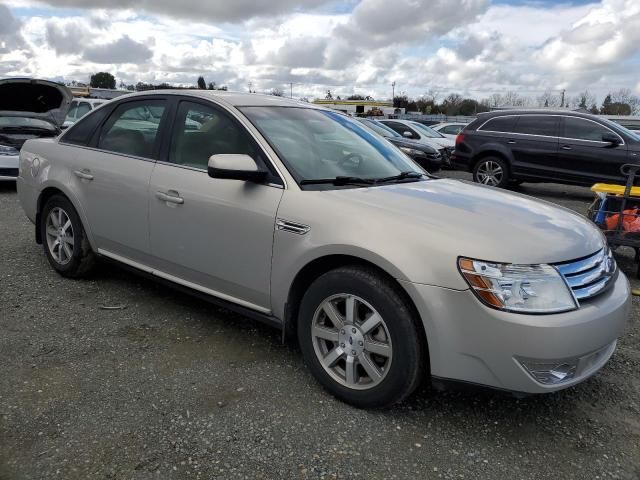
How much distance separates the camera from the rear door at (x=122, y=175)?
12.5 feet

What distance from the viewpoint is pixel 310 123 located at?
146 inches

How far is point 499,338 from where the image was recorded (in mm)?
2373

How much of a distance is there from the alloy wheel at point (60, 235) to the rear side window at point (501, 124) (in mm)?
8954

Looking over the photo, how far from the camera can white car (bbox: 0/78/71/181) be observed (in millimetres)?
9062

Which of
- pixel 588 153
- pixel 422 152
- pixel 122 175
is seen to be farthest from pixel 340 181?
pixel 422 152

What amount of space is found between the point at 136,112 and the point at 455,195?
98.2 inches

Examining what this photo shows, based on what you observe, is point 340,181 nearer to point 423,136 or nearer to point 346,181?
point 346,181

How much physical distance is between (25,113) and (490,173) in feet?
30.0

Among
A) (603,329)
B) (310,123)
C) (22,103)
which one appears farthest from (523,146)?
(22,103)

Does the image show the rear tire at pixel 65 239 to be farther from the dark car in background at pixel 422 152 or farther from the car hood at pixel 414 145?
the car hood at pixel 414 145

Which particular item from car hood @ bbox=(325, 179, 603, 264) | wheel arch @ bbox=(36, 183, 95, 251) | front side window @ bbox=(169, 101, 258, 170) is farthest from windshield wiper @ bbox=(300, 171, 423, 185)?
wheel arch @ bbox=(36, 183, 95, 251)

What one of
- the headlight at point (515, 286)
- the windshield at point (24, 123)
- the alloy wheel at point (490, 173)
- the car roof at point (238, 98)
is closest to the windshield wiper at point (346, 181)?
the car roof at point (238, 98)

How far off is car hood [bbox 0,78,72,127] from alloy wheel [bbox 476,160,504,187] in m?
8.31

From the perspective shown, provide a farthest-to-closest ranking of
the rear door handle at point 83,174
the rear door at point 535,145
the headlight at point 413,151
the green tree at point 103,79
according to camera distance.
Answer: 1. the green tree at point 103,79
2. the headlight at point 413,151
3. the rear door at point 535,145
4. the rear door handle at point 83,174
